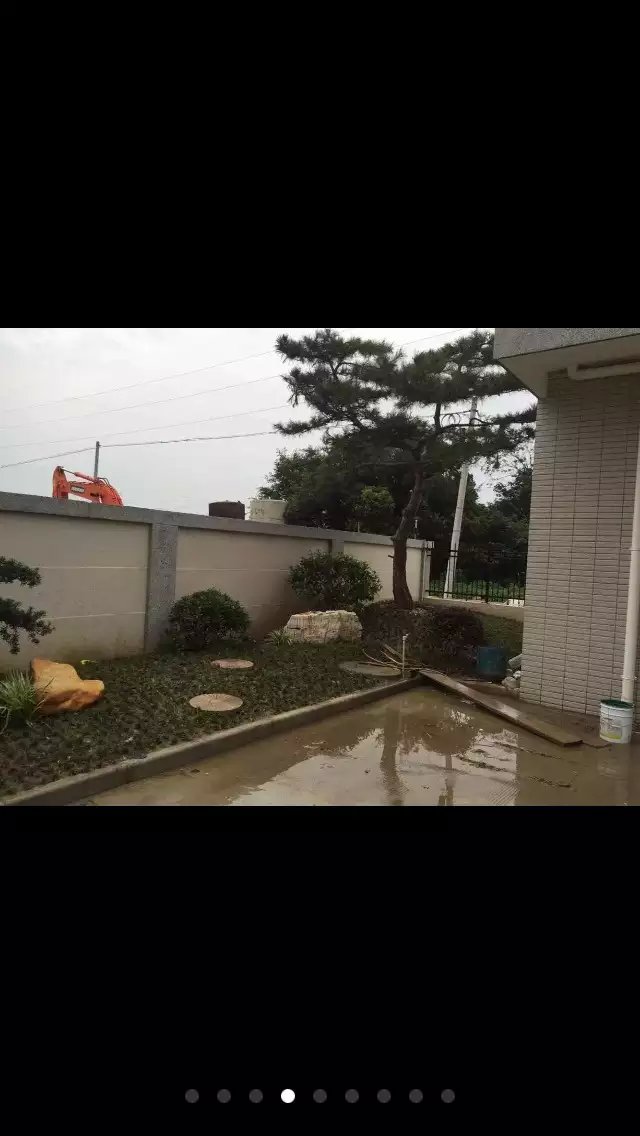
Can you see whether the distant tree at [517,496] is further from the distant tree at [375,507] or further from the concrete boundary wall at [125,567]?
the concrete boundary wall at [125,567]

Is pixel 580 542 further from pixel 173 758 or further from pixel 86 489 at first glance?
pixel 86 489

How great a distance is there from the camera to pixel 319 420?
7.87 m

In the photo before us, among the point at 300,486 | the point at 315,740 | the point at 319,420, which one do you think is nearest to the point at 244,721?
the point at 315,740

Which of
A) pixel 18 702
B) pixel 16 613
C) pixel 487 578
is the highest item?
pixel 487 578

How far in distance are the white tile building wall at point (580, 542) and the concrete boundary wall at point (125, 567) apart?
334 centimetres

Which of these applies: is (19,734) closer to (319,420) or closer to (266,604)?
(266,604)

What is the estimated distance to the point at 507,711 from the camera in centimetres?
483

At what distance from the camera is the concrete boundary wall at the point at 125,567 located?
4.96 metres

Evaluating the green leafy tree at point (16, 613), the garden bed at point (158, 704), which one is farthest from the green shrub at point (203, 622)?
the green leafy tree at point (16, 613)

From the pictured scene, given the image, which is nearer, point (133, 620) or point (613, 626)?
point (613, 626)

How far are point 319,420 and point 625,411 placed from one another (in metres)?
4.03

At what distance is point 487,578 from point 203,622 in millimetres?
5308

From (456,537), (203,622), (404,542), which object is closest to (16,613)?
(203,622)

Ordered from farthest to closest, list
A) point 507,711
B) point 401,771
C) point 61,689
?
point 507,711 < point 61,689 < point 401,771
